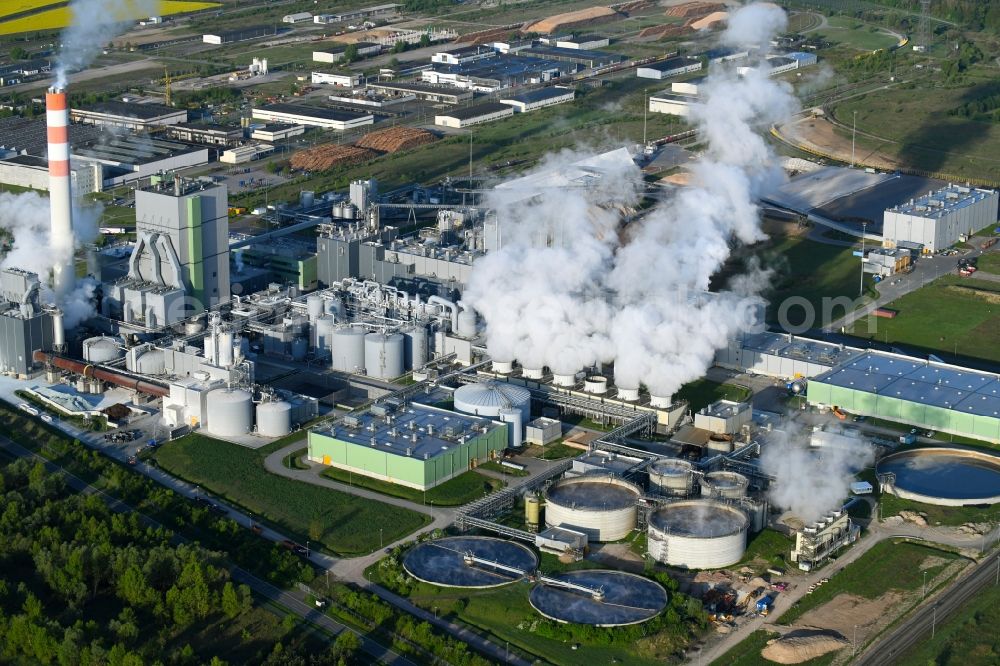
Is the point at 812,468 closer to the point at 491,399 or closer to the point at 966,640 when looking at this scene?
the point at 966,640

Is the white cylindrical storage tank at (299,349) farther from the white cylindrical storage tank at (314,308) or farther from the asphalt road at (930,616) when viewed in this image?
the asphalt road at (930,616)

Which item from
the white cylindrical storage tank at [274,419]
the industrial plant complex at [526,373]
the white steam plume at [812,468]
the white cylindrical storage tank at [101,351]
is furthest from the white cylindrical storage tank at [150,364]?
the white steam plume at [812,468]

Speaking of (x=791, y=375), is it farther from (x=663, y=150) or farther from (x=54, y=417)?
A: (x=663, y=150)

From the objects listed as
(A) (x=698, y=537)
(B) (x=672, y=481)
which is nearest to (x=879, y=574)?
(A) (x=698, y=537)

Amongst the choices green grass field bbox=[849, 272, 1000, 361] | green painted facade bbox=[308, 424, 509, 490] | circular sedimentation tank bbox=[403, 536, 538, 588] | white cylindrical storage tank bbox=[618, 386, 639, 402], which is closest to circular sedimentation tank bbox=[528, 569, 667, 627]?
circular sedimentation tank bbox=[403, 536, 538, 588]

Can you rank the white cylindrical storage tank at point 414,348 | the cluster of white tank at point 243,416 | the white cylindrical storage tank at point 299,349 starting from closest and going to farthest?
the cluster of white tank at point 243,416
the white cylindrical storage tank at point 414,348
the white cylindrical storage tank at point 299,349
